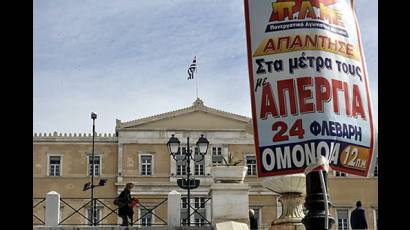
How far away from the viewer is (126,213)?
18812 millimetres

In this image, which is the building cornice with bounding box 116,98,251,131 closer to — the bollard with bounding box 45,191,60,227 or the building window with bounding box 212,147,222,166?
the building window with bounding box 212,147,222,166

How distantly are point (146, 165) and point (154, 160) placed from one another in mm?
674

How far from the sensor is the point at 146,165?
206 feet

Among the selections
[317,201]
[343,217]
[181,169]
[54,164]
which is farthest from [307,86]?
[54,164]

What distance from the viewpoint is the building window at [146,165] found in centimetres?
6278

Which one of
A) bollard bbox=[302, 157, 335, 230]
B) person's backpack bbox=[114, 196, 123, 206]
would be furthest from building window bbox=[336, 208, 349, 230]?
bollard bbox=[302, 157, 335, 230]

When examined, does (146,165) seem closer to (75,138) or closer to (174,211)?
(75,138)

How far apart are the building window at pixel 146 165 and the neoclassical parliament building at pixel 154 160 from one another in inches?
0.8

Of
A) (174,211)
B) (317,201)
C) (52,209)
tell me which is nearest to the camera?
(317,201)

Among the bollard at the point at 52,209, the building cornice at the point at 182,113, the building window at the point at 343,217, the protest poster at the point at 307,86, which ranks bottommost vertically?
the building window at the point at 343,217

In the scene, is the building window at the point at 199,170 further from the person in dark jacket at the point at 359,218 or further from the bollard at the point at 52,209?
the person in dark jacket at the point at 359,218

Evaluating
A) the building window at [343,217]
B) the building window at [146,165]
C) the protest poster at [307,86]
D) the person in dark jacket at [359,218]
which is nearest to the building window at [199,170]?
the building window at [146,165]
